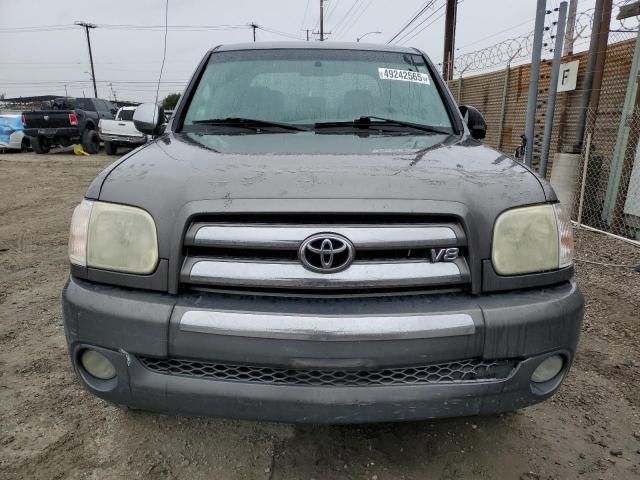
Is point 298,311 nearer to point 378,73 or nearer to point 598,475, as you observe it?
point 598,475

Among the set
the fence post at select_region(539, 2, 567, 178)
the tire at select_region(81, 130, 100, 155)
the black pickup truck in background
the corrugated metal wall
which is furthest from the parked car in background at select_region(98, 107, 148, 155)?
the fence post at select_region(539, 2, 567, 178)

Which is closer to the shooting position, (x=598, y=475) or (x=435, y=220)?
(x=435, y=220)

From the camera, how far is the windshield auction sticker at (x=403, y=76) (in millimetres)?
2844

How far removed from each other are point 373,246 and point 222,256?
508 mm

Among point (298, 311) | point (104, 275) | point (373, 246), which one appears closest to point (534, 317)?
point (373, 246)

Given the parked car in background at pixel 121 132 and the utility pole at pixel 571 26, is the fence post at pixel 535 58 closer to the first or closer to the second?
the utility pole at pixel 571 26

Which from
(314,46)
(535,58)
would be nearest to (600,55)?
(535,58)

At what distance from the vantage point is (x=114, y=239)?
1.65 m

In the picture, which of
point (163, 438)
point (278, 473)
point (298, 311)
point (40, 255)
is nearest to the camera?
point (298, 311)

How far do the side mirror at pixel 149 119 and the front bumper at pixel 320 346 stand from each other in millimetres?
1531

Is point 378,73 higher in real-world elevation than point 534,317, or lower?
higher

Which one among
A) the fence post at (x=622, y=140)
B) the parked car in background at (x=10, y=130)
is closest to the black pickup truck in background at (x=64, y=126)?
the parked car in background at (x=10, y=130)

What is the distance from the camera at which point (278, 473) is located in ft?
6.30

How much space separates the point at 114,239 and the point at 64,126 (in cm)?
1748
